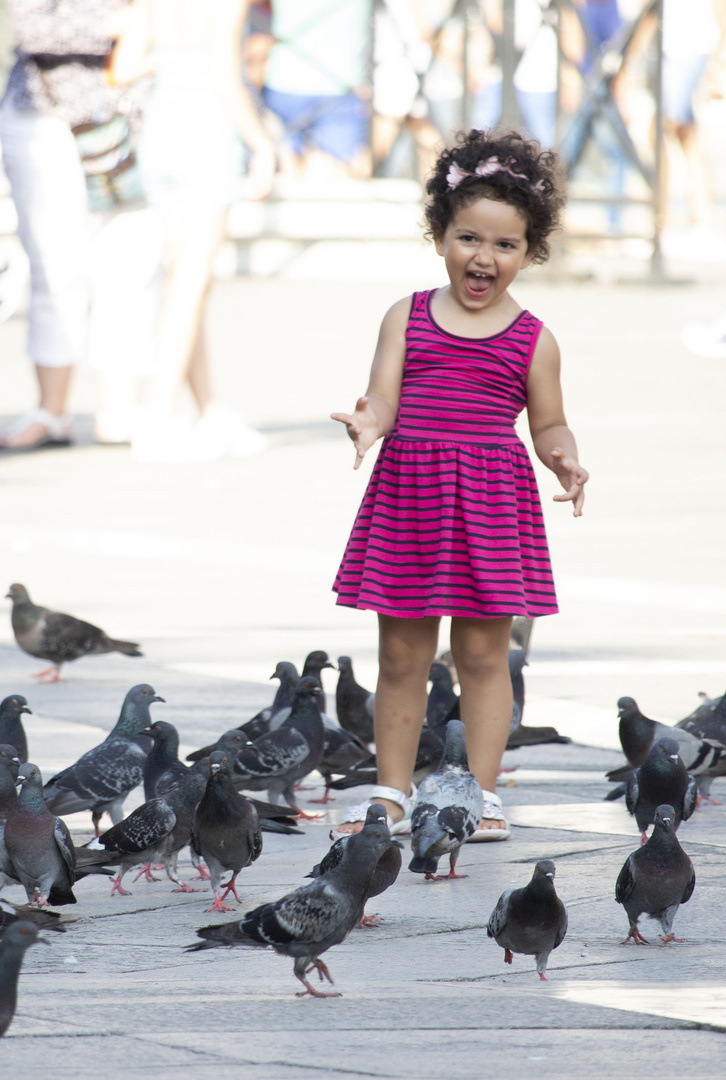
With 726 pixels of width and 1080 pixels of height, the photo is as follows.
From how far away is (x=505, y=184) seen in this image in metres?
5.53

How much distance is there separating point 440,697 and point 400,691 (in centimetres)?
131

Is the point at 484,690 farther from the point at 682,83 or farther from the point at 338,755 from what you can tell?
the point at 682,83

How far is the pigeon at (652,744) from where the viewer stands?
239 inches

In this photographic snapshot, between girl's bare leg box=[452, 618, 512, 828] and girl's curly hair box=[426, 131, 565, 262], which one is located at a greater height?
girl's curly hair box=[426, 131, 565, 262]

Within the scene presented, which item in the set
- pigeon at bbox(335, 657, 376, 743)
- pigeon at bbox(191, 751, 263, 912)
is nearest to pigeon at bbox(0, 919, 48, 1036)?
pigeon at bbox(191, 751, 263, 912)

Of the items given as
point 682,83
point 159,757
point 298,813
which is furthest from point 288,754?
point 682,83

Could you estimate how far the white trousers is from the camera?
1389 centimetres

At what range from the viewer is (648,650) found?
27.3ft

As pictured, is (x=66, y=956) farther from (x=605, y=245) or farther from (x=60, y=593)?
(x=605, y=245)

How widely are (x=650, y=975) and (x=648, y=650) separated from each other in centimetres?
416

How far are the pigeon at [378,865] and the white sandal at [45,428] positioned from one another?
10047 millimetres

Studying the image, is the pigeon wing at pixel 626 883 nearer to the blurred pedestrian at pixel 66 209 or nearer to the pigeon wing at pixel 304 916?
the pigeon wing at pixel 304 916

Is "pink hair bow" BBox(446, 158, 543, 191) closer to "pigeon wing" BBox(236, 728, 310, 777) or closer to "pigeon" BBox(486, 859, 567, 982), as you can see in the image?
"pigeon wing" BBox(236, 728, 310, 777)

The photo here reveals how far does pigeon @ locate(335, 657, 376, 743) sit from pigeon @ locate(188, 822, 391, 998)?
2509 millimetres
